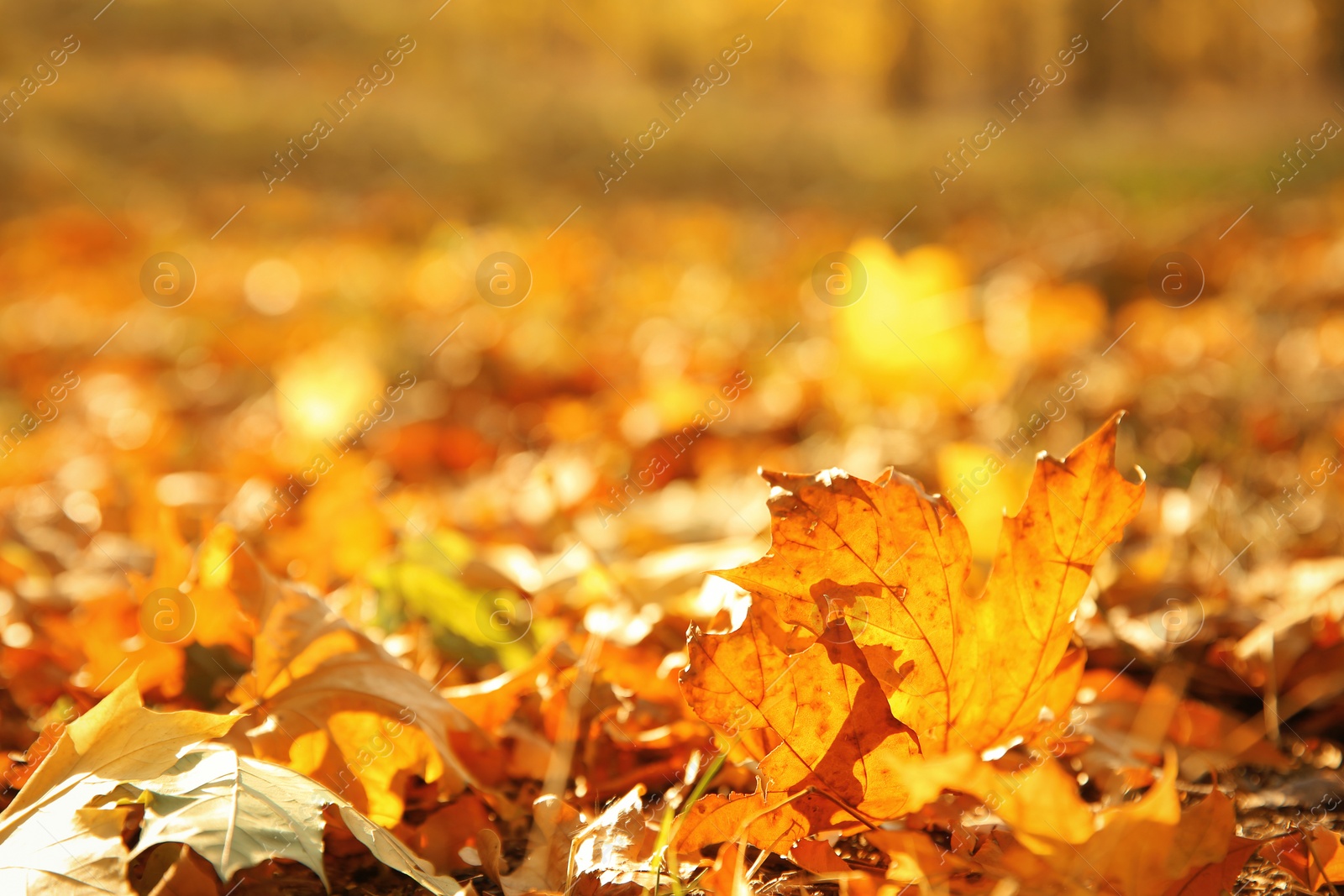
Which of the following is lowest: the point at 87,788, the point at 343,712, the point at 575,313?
the point at 575,313

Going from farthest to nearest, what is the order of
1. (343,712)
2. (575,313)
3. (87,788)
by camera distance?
(575,313) < (343,712) < (87,788)

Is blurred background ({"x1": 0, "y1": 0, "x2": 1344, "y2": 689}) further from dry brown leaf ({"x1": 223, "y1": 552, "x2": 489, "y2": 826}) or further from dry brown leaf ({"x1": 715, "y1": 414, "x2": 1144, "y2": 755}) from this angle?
dry brown leaf ({"x1": 715, "y1": 414, "x2": 1144, "y2": 755})

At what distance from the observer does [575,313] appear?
4.34 m

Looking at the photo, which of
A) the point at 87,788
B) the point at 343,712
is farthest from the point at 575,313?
the point at 87,788

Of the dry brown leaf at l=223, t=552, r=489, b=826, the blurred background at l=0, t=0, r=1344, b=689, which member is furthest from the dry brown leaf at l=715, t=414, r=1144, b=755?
the blurred background at l=0, t=0, r=1344, b=689

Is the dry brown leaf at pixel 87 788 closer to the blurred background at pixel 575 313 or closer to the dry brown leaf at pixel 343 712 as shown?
the dry brown leaf at pixel 343 712

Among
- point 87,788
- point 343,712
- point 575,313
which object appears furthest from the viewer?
point 575,313

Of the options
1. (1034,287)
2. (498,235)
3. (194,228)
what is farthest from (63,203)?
(1034,287)

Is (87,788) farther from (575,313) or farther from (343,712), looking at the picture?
(575,313)

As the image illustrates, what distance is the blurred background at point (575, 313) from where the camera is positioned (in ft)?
5.51

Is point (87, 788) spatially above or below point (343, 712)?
above

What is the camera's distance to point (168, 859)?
0.70 meters

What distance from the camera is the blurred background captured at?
5.51 ft

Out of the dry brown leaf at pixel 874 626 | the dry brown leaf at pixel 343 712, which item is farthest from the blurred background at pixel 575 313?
the dry brown leaf at pixel 874 626
